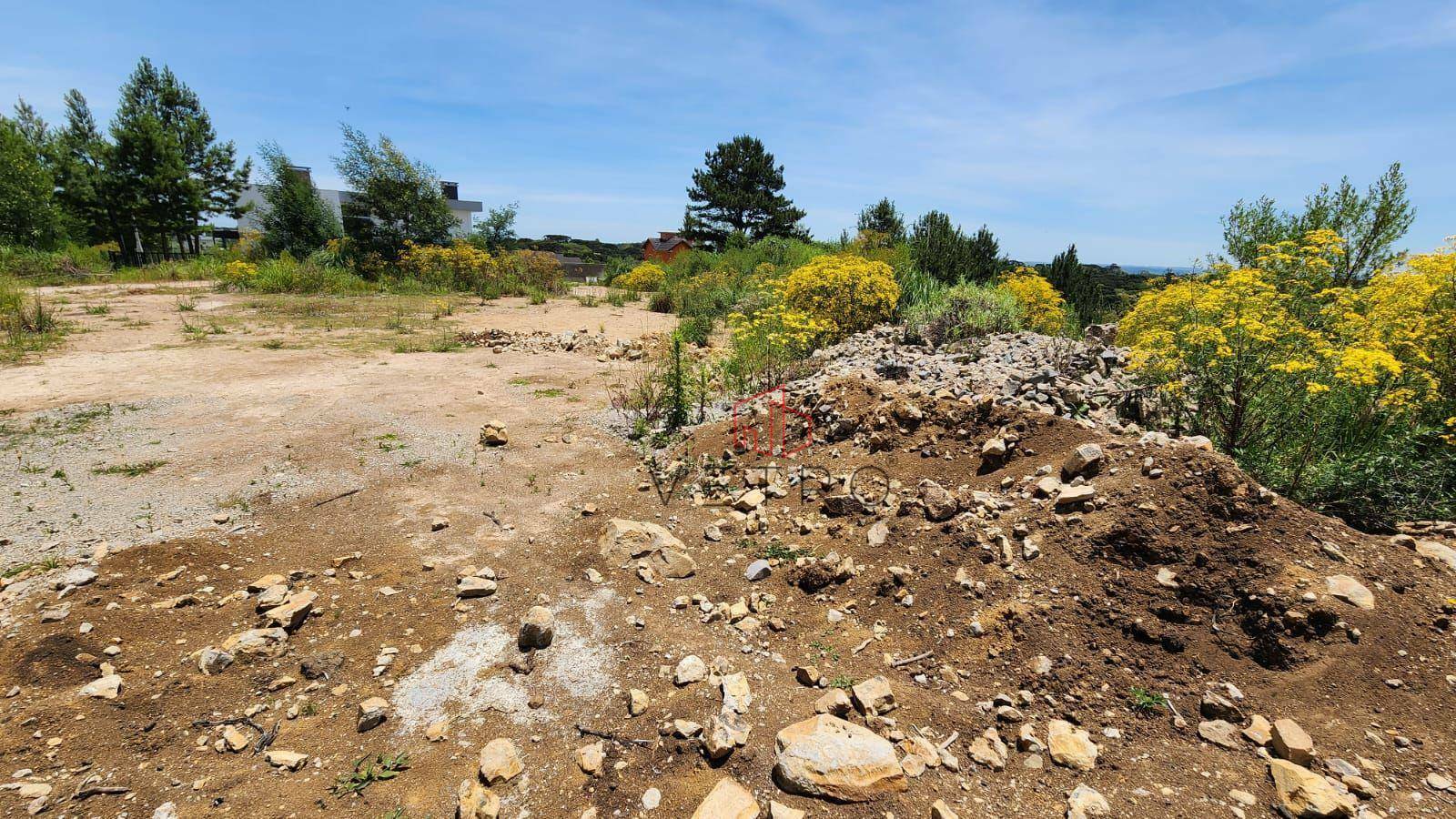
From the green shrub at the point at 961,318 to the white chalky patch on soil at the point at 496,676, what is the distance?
5426 millimetres

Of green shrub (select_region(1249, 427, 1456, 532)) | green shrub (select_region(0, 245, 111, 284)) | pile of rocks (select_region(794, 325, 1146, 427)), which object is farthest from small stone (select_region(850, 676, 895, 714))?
green shrub (select_region(0, 245, 111, 284))

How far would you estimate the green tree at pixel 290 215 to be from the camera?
21.1 metres

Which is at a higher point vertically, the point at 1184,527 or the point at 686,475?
the point at 1184,527

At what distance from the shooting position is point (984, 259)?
14.9 meters

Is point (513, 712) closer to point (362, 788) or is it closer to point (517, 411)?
point (362, 788)

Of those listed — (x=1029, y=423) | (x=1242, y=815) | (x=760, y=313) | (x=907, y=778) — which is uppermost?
(x=760, y=313)

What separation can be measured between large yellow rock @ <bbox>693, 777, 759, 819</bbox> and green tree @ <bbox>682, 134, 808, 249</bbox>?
34404 millimetres

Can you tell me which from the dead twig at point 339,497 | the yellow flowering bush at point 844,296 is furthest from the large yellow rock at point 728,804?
the yellow flowering bush at point 844,296

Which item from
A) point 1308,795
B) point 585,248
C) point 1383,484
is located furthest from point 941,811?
point 585,248

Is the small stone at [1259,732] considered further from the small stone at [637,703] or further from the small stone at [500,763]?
the small stone at [500,763]

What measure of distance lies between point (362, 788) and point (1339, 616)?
3.74 metres

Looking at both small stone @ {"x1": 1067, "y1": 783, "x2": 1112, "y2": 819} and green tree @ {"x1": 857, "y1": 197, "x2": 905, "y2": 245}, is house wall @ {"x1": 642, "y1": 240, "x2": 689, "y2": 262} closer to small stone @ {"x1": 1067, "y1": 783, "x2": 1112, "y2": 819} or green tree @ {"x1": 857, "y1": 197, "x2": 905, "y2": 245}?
green tree @ {"x1": 857, "y1": 197, "x2": 905, "y2": 245}

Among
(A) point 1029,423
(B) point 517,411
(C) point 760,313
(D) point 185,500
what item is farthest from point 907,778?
(C) point 760,313

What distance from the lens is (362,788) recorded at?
2.00 m
